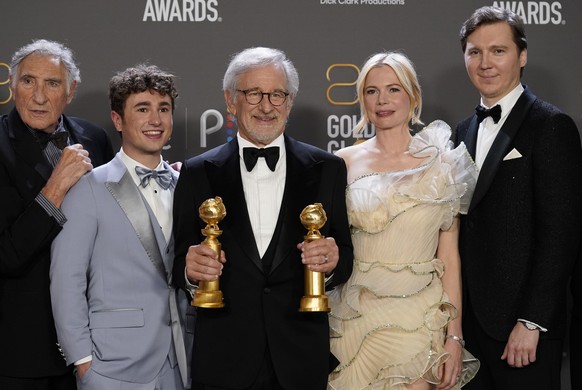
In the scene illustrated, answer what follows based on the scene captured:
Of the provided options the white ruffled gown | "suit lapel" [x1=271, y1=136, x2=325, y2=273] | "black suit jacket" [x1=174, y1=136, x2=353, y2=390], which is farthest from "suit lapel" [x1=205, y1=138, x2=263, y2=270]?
the white ruffled gown

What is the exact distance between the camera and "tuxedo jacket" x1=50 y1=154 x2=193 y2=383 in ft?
9.21

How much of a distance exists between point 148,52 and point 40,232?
1.48m

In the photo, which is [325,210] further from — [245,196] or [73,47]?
[73,47]

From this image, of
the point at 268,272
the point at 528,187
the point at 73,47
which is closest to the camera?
the point at 268,272

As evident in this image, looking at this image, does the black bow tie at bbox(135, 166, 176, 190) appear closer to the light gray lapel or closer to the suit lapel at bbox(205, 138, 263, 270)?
the light gray lapel

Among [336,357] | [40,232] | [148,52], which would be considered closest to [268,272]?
[336,357]

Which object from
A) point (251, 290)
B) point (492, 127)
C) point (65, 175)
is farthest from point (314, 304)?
point (492, 127)

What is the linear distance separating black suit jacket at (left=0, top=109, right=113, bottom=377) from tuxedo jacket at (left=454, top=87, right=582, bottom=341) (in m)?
1.70

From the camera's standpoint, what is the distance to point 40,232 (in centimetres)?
290

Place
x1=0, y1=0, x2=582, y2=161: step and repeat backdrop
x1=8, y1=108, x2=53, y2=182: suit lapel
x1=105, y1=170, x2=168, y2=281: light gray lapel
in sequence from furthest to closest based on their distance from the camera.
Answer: x1=0, y1=0, x2=582, y2=161: step and repeat backdrop < x1=8, y1=108, x2=53, y2=182: suit lapel < x1=105, y1=170, x2=168, y2=281: light gray lapel

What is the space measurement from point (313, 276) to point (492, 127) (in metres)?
1.14

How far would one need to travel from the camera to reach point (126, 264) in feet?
9.45

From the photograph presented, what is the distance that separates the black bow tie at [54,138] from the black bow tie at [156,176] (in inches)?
18.0

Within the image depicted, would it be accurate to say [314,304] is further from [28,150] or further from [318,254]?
[28,150]
